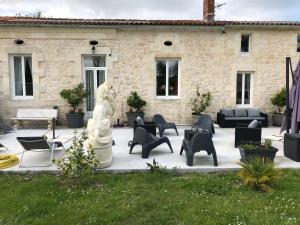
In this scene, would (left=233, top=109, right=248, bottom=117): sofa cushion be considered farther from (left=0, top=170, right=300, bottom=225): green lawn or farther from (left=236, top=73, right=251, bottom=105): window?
(left=0, top=170, right=300, bottom=225): green lawn

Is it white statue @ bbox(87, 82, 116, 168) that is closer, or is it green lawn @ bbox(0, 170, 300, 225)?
green lawn @ bbox(0, 170, 300, 225)

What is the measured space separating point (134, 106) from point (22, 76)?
15.5 feet

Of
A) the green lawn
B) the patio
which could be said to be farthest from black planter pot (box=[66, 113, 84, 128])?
the green lawn

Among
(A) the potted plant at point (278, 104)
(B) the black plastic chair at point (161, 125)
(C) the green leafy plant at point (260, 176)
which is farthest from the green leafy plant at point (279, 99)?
(C) the green leafy plant at point (260, 176)

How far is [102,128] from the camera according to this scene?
5.80m

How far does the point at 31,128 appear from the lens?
449 inches

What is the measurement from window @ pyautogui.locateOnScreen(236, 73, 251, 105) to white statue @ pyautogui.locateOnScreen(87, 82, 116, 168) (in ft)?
26.7

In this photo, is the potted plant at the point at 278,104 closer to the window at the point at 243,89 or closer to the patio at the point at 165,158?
the window at the point at 243,89

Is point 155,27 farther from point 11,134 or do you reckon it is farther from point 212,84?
point 11,134

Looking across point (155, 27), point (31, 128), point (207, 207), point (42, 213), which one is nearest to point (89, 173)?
point (42, 213)

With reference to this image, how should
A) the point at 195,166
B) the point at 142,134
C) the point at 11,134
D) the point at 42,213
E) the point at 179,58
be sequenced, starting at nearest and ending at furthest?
1. the point at 42,213
2. the point at 195,166
3. the point at 142,134
4. the point at 11,134
5. the point at 179,58

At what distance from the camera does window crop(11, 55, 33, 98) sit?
1184cm

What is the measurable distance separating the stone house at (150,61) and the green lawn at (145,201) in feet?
22.7

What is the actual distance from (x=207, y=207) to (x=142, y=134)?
10.1 feet
